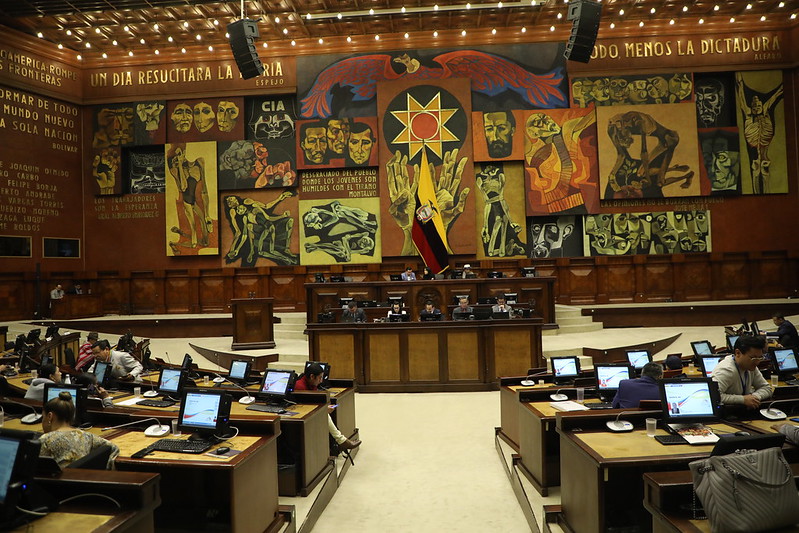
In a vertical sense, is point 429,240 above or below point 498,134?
below

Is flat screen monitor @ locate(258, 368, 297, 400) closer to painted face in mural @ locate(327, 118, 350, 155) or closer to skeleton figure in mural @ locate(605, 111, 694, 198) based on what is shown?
painted face in mural @ locate(327, 118, 350, 155)

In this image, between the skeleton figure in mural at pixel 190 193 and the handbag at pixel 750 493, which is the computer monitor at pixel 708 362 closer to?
the handbag at pixel 750 493

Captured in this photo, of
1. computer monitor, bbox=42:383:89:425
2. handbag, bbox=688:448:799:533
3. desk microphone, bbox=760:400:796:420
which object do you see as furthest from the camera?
computer monitor, bbox=42:383:89:425

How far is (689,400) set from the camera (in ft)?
12.9

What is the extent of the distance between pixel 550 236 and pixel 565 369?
33.8ft

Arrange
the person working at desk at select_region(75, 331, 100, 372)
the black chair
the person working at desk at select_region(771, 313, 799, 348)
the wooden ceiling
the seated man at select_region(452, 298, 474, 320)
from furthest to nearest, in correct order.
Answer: the wooden ceiling, the seated man at select_region(452, 298, 474, 320), the person working at desk at select_region(771, 313, 799, 348), the person working at desk at select_region(75, 331, 100, 372), the black chair

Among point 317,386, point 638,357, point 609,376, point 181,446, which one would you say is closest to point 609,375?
point 609,376

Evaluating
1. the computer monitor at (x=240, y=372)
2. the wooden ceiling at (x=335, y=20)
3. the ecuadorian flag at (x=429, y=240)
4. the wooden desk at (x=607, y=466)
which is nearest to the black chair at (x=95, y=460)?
the wooden desk at (x=607, y=466)

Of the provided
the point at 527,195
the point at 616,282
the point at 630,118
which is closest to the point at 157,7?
the point at 527,195

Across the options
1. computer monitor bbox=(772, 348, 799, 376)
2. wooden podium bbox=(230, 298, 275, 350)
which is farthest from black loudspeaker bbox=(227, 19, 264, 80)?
computer monitor bbox=(772, 348, 799, 376)

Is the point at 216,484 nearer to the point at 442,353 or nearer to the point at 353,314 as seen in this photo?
the point at 442,353

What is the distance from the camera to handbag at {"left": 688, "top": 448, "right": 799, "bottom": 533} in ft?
8.03

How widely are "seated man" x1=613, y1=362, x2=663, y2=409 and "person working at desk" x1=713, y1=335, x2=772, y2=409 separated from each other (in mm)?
→ 427

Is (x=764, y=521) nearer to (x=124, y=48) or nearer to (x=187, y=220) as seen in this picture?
(x=187, y=220)
